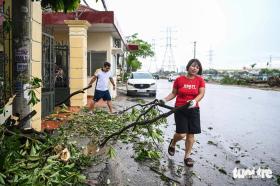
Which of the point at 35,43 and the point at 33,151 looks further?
the point at 35,43

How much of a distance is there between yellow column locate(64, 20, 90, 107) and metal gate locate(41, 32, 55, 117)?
2.84 meters

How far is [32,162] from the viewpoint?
4.45m

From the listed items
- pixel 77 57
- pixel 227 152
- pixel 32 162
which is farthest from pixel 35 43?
pixel 77 57

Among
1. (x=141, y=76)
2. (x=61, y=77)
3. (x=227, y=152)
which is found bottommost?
(x=227, y=152)

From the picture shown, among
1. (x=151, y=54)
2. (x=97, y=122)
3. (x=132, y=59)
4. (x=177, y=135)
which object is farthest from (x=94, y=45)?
(x=151, y=54)

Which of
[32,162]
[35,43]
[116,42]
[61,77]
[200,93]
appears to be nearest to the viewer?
[32,162]

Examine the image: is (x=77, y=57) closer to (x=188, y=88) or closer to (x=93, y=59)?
(x=93, y=59)

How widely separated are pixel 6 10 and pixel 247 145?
5.70 metres

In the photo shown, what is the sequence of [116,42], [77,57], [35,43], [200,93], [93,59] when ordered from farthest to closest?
[116,42]
[93,59]
[77,57]
[35,43]
[200,93]

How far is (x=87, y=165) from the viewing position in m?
5.75

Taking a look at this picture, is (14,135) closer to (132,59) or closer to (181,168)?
(181,168)

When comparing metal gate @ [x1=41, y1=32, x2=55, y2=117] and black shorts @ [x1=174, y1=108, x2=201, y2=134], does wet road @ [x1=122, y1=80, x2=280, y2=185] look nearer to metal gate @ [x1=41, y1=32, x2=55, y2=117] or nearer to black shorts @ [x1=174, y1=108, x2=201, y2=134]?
black shorts @ [x1=174, y1=108, x2=201, y2=134]

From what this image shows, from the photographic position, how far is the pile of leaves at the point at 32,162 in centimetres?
388

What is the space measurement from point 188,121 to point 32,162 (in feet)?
9.45
